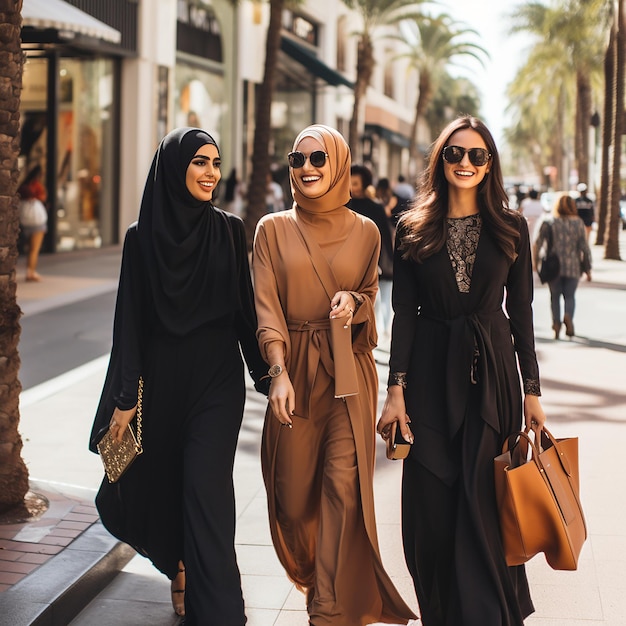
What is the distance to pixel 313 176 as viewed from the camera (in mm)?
3934

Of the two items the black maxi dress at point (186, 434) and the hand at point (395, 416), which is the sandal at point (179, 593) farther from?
the hand at point (395, 416)

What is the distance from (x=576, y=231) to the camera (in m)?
12.1

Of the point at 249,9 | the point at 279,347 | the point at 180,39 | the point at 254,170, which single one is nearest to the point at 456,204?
the point at 279,347

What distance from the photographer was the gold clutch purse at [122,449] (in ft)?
13.2

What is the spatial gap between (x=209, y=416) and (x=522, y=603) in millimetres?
1296

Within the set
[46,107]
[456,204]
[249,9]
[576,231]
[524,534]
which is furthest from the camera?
[249,9]

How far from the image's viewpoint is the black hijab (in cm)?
389

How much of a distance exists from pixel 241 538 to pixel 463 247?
2.16 metres

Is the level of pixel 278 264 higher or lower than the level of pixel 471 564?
higher

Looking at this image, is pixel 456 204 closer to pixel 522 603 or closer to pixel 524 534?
pixel 524 534

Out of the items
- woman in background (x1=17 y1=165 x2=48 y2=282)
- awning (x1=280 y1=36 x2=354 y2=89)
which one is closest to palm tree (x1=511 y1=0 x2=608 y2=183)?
awning (x1=280 y1=36 x2=354 y2=89)

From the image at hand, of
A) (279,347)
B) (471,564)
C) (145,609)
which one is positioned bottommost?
(145,609)

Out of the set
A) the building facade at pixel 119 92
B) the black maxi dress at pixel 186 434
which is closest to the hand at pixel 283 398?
the black maxi dress at pixel 186 434

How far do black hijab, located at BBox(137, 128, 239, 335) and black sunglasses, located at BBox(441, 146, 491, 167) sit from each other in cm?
86
